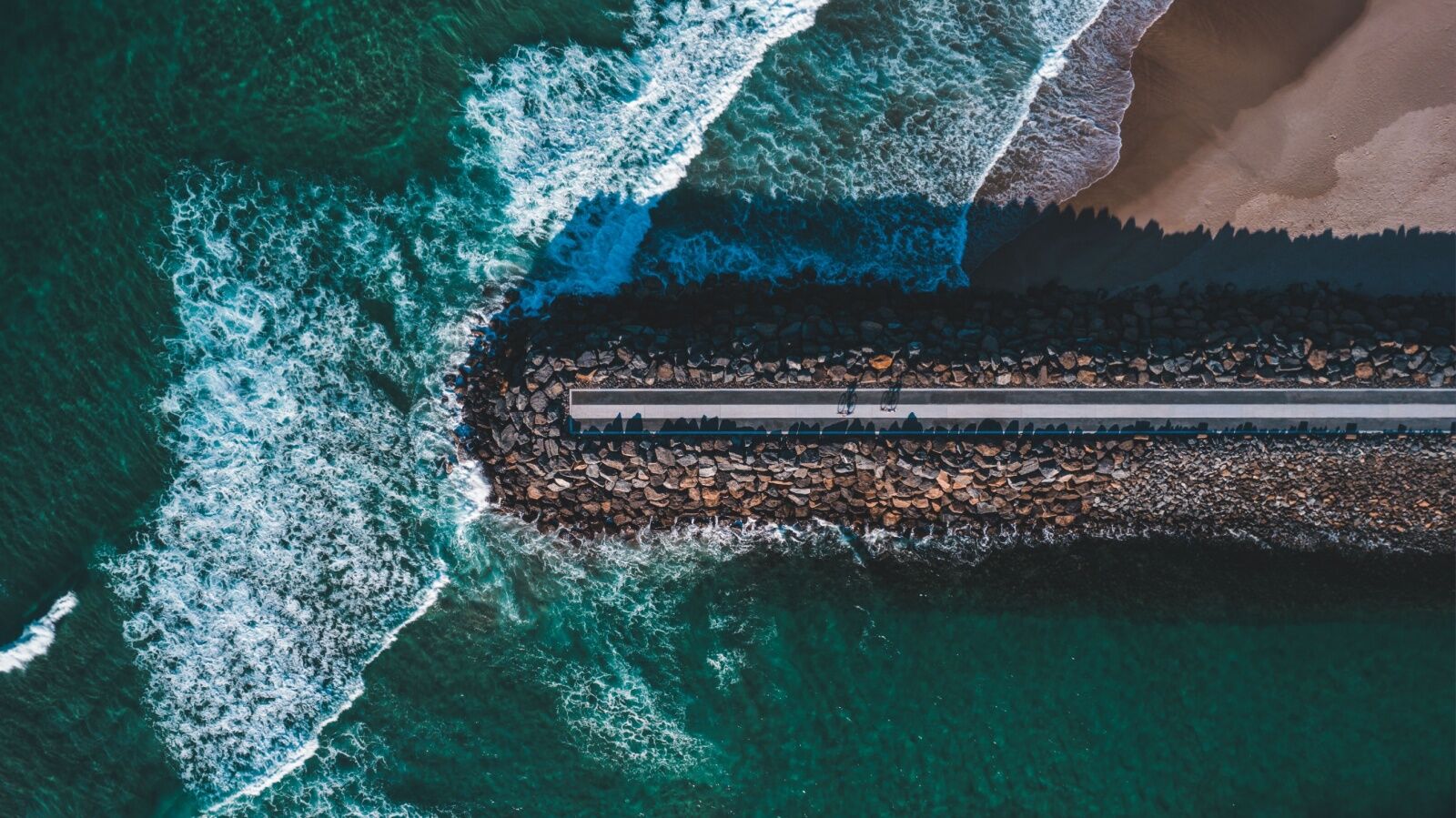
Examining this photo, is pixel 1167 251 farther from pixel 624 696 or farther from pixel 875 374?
pixel 624 696

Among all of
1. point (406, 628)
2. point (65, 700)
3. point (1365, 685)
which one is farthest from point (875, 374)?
point (65, 700)

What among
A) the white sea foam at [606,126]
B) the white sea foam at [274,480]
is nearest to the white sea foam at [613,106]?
the white sea foam at [606,126]

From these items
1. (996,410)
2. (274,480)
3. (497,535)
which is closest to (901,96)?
(996,410)

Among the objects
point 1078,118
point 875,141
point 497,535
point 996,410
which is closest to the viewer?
point 996,410

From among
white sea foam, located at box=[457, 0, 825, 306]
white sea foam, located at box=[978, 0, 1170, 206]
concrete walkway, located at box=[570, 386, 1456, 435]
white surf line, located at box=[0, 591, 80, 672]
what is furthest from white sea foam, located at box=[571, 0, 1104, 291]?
white surf line, located at box=[0, 591, 80, 672]

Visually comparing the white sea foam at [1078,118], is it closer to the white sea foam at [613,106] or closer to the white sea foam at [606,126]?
the white sea foam at [613,106]

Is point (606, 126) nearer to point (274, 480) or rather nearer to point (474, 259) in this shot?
point (474, 259)
